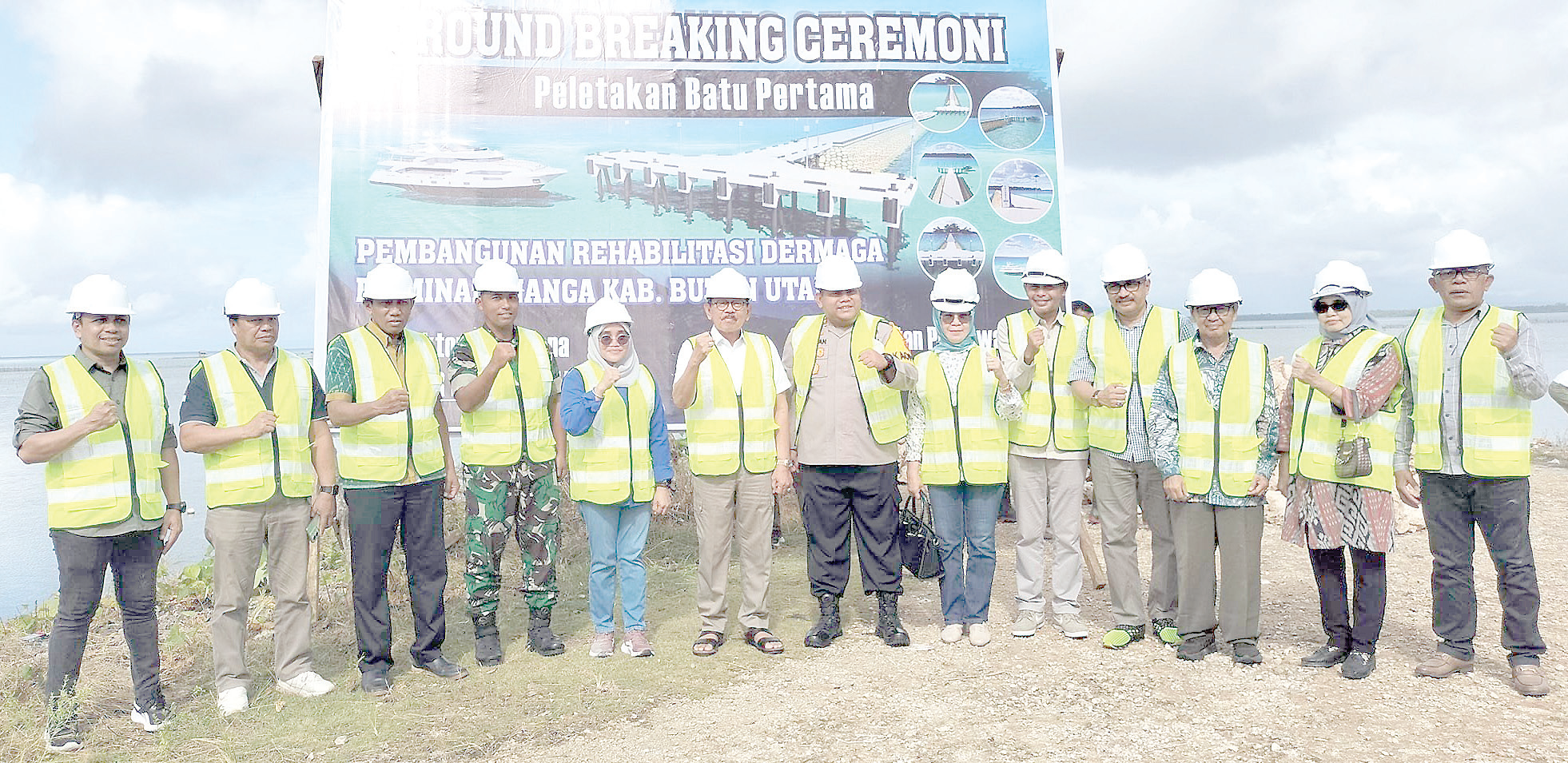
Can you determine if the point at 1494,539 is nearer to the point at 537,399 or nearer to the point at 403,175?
the point at 537,399

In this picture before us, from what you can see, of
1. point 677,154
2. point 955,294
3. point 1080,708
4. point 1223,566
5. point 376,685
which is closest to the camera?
point 1080,708

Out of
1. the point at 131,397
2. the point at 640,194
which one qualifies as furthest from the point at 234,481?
the point at 640,194

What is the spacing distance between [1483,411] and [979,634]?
7.97 feet

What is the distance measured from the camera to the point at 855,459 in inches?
193

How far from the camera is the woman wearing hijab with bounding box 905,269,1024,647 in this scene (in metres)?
4.90

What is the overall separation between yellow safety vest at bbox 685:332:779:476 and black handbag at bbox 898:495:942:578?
81cm

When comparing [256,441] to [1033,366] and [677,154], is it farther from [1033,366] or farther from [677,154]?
[677,154]

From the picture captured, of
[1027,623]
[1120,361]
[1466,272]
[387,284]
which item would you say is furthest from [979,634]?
[387,284]

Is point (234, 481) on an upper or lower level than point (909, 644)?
upper

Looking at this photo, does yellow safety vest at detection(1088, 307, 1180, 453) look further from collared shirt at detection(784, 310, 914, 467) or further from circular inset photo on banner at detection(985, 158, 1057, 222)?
circular inset photo on banner at detection(985, 158, 1057, 222)

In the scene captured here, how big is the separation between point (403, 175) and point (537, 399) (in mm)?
2960

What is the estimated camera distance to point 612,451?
480 centimetres

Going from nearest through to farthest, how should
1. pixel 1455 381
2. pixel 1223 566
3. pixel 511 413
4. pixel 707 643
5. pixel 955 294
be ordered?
pixel 1455 381 < pixel 1223 566 < pixel 511 413 < pixel 955 294 < pixel 707 643

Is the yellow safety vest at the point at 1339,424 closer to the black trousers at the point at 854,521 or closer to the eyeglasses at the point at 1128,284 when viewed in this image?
the eyeglasses at the point at 1128,284
